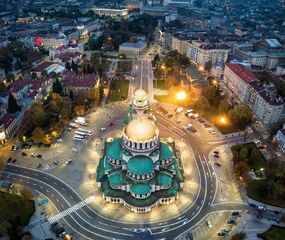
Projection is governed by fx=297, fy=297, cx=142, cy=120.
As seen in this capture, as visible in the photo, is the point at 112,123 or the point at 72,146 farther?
the point at 112,123

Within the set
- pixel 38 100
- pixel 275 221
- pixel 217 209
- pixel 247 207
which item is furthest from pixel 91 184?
pixel 38 100

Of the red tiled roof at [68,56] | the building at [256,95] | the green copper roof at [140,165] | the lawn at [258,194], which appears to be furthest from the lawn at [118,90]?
the lawn at [258,194]

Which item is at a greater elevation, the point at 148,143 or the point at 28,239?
the point at 148,143

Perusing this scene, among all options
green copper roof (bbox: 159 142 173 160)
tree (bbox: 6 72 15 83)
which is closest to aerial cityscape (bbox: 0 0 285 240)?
green copper roof (bbox: 159 142 173 160)

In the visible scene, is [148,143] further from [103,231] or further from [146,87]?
[146,87]

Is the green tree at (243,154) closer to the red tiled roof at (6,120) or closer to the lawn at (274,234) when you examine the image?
the lawn at (274,234)

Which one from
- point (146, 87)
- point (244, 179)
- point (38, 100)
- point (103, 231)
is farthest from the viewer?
point (146, 87)

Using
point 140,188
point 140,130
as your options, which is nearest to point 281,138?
point 140,130
